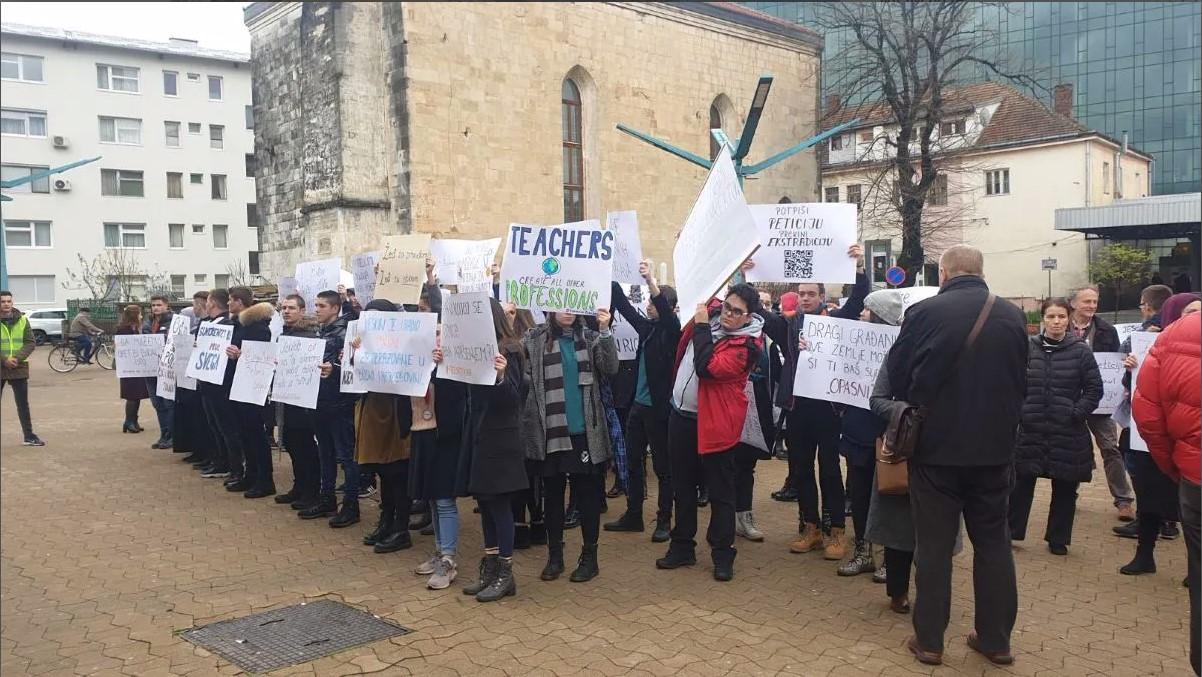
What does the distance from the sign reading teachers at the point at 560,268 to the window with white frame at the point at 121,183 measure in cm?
5121

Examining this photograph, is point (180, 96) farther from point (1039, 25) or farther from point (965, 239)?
point (1039, 25)

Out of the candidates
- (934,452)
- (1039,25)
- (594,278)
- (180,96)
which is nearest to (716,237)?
(594,278)

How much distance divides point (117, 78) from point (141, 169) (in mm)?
5163

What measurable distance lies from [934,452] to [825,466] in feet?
6.83

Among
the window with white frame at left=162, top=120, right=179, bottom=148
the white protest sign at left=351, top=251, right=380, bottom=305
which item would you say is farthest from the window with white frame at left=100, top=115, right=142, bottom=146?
the white protest sign at left=351, top=251, right=380, bottom=305

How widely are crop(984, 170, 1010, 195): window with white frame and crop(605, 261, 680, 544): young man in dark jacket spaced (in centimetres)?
4448

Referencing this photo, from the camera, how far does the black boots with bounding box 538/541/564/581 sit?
237 inches

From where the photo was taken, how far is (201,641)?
198 inches

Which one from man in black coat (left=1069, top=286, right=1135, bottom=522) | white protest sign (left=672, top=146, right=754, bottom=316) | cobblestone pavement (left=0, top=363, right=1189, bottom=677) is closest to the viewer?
cobblestone pavement (left=0, top=363, right=1189, bottom=677)

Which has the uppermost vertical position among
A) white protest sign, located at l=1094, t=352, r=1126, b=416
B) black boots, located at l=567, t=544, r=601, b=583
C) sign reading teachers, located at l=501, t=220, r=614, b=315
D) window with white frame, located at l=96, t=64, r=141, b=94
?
window with white frame, located at l=96, t=64, r=141, b=94

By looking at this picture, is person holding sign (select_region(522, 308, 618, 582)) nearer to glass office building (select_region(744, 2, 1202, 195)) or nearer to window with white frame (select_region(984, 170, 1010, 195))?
window with white frame (select_region(984, 170, 1010, 195))

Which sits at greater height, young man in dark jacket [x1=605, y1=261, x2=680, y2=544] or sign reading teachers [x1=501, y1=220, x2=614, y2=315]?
sign reading teachers [x1=501, y1=220, x2=614, y2=315]

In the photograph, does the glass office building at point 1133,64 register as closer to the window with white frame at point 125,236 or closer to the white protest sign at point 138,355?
the window with white frame at point 125,236

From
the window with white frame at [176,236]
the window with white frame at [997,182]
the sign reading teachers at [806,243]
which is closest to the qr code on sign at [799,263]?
the sign reading teachers at [806,243]
